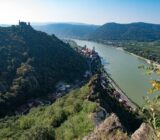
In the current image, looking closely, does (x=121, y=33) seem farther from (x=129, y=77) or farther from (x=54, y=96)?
(x=54, y=96)

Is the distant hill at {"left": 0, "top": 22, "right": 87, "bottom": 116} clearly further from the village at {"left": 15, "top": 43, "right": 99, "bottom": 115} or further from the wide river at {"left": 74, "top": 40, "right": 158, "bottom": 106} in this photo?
the wide river at {"left": 74, "top": 40, "right": 158, "bottom": 106}

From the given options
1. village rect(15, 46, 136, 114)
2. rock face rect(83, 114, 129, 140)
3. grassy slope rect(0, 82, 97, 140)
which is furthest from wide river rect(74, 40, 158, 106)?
rock face rect(83, 114, 129, 140)

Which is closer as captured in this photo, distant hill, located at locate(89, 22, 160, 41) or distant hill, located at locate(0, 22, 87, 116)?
distant hill, located at locate(0, 22, 87, 116)

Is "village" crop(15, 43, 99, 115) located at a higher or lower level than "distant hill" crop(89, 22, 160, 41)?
higher

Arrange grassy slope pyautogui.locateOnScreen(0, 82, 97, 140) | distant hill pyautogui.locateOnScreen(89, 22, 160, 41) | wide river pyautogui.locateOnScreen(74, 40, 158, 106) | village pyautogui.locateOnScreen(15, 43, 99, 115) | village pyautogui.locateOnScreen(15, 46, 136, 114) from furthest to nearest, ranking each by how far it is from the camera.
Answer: distant hill pyautogui.locateOnScreen(89, 22, 160, 41), wide river pyautogui.locateOnScreen(74, 40, 158, 106), village pyautogui.locateOnScreen(15, 43, 99, 115), village pyautogui.locateOnScreen(15, 46, 136, 114), grassy slope pyautogui.locateOnScreen(0, 82, 97, 140)

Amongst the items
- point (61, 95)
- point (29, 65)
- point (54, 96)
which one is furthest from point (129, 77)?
point (54, 96)

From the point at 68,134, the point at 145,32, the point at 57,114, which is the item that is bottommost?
the point at 145,32

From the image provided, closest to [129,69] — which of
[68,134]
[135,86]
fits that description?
[135,86]

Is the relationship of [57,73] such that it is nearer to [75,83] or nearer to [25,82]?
[75,83]
